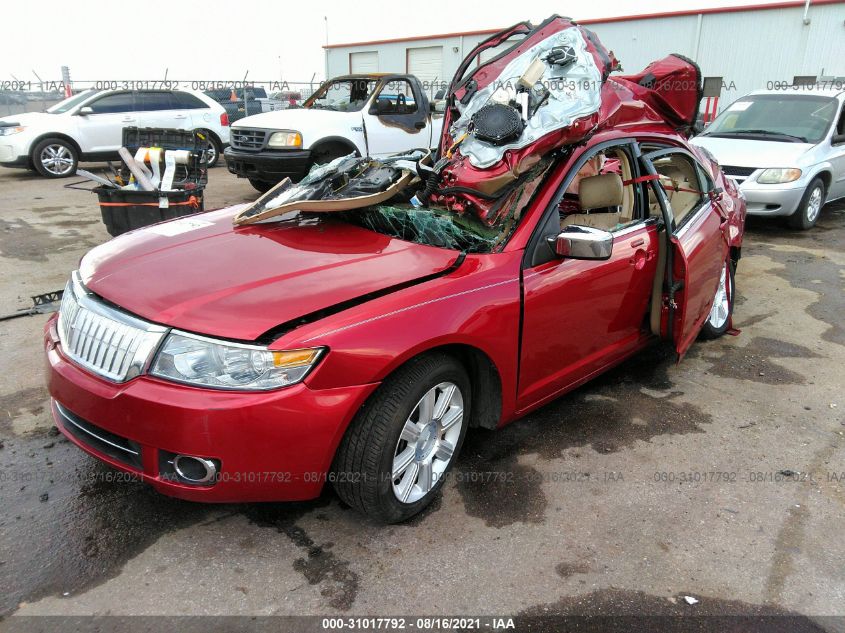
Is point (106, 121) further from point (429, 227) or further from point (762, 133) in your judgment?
point (429, 227)

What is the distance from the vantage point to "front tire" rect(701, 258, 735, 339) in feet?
15.2

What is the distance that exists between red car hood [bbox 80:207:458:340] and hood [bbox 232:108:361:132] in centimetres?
595

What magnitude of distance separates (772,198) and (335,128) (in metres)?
5.70

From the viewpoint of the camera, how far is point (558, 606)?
2.34 m

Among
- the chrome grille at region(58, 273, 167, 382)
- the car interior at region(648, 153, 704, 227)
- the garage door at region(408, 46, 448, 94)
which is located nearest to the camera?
the chrome grille at region(58, 273, 167, 382)

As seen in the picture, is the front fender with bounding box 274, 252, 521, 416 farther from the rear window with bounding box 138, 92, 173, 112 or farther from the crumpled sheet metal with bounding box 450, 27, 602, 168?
the rear window with bounding box 138, 92, 173, 112

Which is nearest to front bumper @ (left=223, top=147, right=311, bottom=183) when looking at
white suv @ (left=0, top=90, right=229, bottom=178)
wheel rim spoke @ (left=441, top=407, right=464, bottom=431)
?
white suv @ (left=0, top=90, right=229, bottom=178)

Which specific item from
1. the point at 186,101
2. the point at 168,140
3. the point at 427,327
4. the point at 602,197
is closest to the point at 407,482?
the point at 427,327

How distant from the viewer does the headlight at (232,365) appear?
2256mm

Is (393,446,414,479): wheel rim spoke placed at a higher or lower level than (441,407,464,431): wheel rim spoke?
lower

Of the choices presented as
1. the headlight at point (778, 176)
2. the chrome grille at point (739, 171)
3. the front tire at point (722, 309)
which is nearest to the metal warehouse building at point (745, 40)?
the headlight at point (778, 176)

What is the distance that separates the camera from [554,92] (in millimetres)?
3197

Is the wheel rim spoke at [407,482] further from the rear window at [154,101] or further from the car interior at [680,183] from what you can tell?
the rear window at [154,101]

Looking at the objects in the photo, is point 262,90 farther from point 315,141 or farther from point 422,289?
point 422,289
